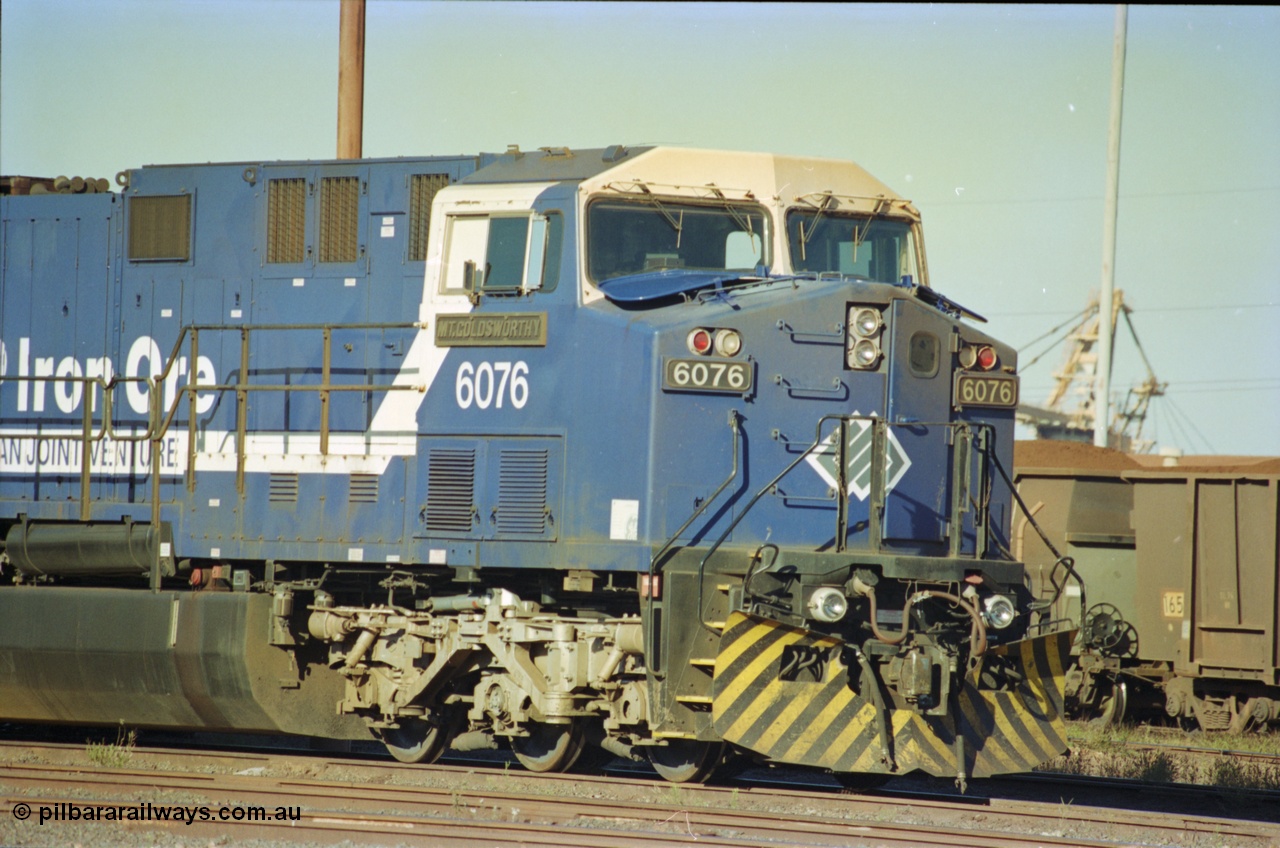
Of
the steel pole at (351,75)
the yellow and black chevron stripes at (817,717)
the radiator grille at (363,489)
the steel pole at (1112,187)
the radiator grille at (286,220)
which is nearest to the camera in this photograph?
the yellow and black chevron stripes at (817,717)

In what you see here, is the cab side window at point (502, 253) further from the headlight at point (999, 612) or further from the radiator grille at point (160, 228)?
the headlight at point (999, 612)

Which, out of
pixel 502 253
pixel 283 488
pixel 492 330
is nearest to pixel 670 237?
pixel 502 253

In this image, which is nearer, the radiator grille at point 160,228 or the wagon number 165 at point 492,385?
the wagon number 165 at point 492,385

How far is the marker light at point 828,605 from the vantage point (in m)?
8.87

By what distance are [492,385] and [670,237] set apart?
1625 mm

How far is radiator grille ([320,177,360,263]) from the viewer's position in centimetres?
1128

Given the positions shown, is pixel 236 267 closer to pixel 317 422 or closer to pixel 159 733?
pixel 317 422

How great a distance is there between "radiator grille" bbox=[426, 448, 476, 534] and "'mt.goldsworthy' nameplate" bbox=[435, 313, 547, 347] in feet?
2.57

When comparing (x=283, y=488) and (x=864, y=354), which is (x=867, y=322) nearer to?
(x=864, y=354)

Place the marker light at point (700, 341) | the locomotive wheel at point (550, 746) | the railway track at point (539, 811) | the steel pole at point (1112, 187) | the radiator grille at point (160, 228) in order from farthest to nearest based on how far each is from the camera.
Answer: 1. the steel pole at point (1112, 187)
2. the radiator grille at point (160, 228)
3. the locomotive wheel at point (550, 746)
4. the marker light at point (700, 341)
5. the railway track at point (539, 811)

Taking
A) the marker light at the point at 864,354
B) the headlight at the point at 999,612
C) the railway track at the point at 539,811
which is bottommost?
the railway track at the point at 539,811

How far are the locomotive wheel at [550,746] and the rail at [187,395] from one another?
2609 mm

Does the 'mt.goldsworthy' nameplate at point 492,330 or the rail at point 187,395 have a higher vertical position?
the 'mt.goldsworthy' nameplate at point 492,330

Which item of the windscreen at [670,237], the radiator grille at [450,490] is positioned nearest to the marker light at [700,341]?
the windscreen at [670,237]
